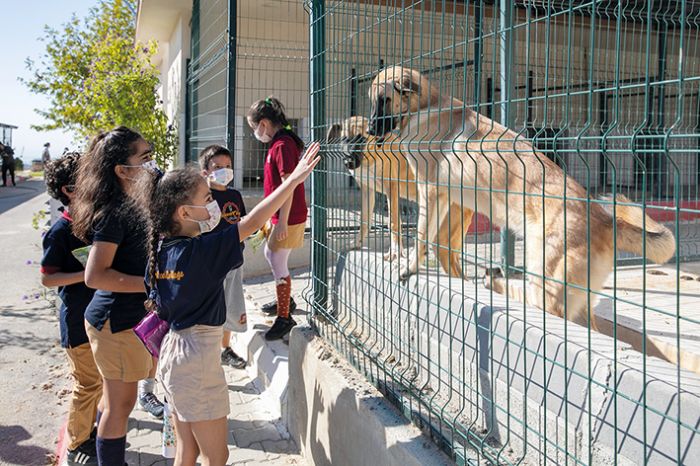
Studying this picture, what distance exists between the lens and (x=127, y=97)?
10766 millimetres

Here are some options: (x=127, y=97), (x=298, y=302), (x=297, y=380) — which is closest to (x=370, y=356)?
(x=297, y=380)

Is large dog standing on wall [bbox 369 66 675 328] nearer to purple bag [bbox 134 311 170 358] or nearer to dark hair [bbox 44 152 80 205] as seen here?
purple bag [bbox 134 311 170 358]

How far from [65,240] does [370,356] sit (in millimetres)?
1936

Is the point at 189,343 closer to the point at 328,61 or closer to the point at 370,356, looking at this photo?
the point at 370,356

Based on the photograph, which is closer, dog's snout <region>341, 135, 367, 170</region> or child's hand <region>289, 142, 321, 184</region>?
child's hand <region>289, 142, 321, 184</region>

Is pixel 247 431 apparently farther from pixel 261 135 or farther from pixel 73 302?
pixel 261 135

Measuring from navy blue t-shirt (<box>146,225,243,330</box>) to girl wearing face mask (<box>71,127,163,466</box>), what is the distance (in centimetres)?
43

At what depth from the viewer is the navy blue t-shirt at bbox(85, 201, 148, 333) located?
3160mm

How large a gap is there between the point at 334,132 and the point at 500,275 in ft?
6.31

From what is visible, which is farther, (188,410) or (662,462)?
(188,410)

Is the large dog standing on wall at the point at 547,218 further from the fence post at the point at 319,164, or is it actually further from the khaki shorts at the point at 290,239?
the khaki shorts at the point at 290,239

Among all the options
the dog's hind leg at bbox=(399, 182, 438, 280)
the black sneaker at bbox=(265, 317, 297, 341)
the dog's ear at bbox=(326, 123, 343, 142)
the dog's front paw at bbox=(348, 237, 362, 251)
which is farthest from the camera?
the black sneaker at bbox=(265, 317, 297, 341)

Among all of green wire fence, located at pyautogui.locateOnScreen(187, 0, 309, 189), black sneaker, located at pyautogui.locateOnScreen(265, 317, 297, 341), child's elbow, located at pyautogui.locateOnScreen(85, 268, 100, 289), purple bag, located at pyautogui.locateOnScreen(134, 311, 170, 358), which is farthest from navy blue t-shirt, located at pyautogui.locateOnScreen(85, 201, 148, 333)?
green wire fence, located at pyautogui.locateOnScreen(187, 0, 309, 189)

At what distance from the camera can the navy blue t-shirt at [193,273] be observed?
272cm
